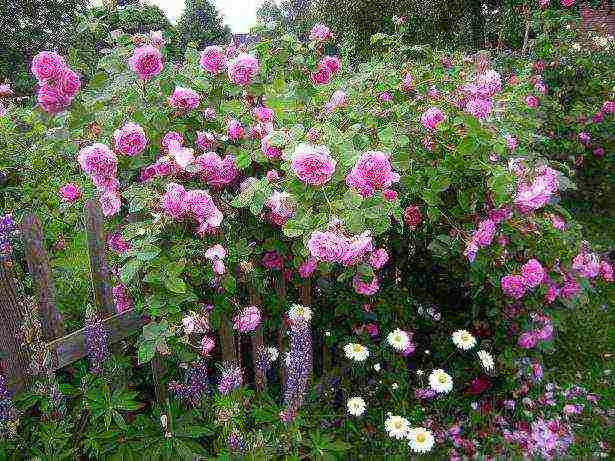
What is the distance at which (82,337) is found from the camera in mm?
1938

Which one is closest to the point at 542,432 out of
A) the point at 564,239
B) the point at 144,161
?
the point at 564,239

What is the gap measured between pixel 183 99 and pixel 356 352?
1.40 m

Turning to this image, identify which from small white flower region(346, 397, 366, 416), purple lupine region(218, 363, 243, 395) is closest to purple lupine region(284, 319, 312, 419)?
purple lupine region(218, 363, 243, 395)

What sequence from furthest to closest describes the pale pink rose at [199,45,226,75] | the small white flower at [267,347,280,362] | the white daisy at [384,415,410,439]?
1. the small white flower at [267,347,280,362]
2. the white daisy at [384,415,410,439]
3. the pale pink rose at [199,45,226,75]

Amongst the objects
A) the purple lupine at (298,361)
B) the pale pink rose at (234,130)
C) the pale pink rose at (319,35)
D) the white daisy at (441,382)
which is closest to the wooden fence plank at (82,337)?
the purple lupine at (298,361)

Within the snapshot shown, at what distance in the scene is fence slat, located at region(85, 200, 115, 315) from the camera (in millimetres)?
1877

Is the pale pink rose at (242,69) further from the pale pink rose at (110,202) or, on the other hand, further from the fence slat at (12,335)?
the fence slat at (12,335)

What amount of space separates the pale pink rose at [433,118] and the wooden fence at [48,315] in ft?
3.10

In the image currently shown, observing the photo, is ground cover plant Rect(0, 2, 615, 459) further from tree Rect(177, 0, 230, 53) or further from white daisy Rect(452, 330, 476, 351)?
tree Rect(177, 0, 230, 53)

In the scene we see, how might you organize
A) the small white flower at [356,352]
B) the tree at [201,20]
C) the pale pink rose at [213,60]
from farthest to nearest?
the tree at [201,20] → the small white flower at [356,352] → the pale pink rose at [213,60]

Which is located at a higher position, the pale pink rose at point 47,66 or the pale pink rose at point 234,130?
the pale pink rose at point 47,66

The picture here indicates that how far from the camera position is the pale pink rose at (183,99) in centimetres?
187

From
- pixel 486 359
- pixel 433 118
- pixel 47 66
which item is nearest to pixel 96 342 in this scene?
pixel 47 66

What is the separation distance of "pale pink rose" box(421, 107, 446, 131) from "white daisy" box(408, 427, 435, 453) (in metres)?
1.25
